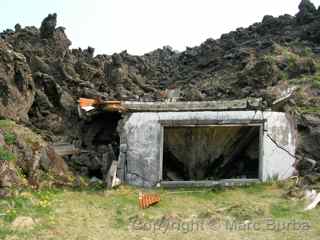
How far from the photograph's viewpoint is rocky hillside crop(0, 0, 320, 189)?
48.0ft

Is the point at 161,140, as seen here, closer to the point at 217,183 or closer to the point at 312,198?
the point at 217,183

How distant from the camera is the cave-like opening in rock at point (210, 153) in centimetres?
1481

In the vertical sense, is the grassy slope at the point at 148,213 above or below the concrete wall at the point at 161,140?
below

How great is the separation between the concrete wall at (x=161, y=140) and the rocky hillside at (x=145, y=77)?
0.61 meters

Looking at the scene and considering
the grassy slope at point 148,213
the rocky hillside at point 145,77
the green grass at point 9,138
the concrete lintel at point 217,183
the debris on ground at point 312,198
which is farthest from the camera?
the rocky hillside at point 145,77

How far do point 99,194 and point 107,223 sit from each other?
2.28 m

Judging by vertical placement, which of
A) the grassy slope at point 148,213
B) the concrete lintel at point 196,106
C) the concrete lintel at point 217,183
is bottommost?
the grassy slope at point 148,213

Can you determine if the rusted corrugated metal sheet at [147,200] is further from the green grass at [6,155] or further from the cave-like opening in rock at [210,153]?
the cave-like opening in rock at [210,153]

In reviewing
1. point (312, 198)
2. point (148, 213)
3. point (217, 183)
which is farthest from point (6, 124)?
point (312, 198)

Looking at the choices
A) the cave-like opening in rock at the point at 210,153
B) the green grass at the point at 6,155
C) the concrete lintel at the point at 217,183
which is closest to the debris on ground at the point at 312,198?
the concrete lintel at the point at 217,183

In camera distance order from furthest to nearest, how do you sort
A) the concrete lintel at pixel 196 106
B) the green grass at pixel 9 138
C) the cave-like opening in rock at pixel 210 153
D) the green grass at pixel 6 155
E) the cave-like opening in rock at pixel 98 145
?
1. the cave-like opening in rock at pixel 210 153
2. the cave-like opening in rock at pixel 98 145
3. the concrete lintel at pixel 196 106
4. the green grass at pixel 9 138
5. the green grass at pixel 6 155

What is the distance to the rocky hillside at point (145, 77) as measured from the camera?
14.6 m

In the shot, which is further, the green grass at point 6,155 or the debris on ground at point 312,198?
the green grass at point 6,155

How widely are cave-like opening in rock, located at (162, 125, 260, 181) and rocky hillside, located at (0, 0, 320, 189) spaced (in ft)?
4.78
